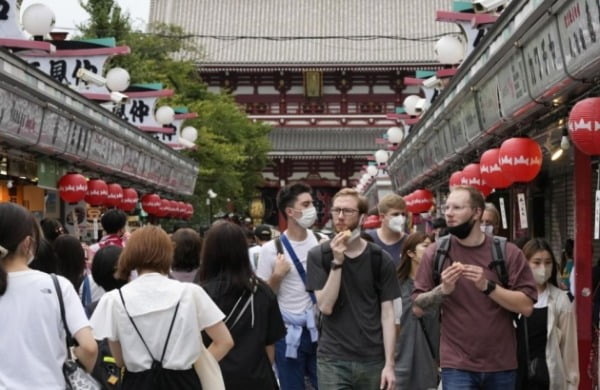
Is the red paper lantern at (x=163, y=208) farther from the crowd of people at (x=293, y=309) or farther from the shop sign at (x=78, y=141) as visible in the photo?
the crowd of people at (x=293, y=309)

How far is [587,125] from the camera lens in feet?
24.6

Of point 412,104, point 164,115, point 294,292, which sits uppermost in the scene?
point 412,104

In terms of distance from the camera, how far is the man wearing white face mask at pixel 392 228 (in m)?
8.88

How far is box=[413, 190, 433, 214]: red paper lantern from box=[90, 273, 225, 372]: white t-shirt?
58.3 feet

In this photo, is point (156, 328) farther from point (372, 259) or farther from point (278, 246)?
point (278, 246)

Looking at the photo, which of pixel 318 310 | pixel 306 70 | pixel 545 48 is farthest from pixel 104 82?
pixel 306 70

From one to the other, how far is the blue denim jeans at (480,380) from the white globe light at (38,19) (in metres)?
11.7

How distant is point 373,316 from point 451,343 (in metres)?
0.61

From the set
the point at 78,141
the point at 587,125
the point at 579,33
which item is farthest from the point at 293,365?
the point at 78,141

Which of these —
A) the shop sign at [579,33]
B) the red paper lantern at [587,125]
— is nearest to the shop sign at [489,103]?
the shop sign at [579,33]

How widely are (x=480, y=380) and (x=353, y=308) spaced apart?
89 cm

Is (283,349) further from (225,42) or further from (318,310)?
(225,42)

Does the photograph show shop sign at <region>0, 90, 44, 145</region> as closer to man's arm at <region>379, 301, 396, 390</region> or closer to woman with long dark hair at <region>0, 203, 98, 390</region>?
man's arm at <region>379, 301, 396, 390</region>

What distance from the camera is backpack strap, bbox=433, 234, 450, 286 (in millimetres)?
6219
